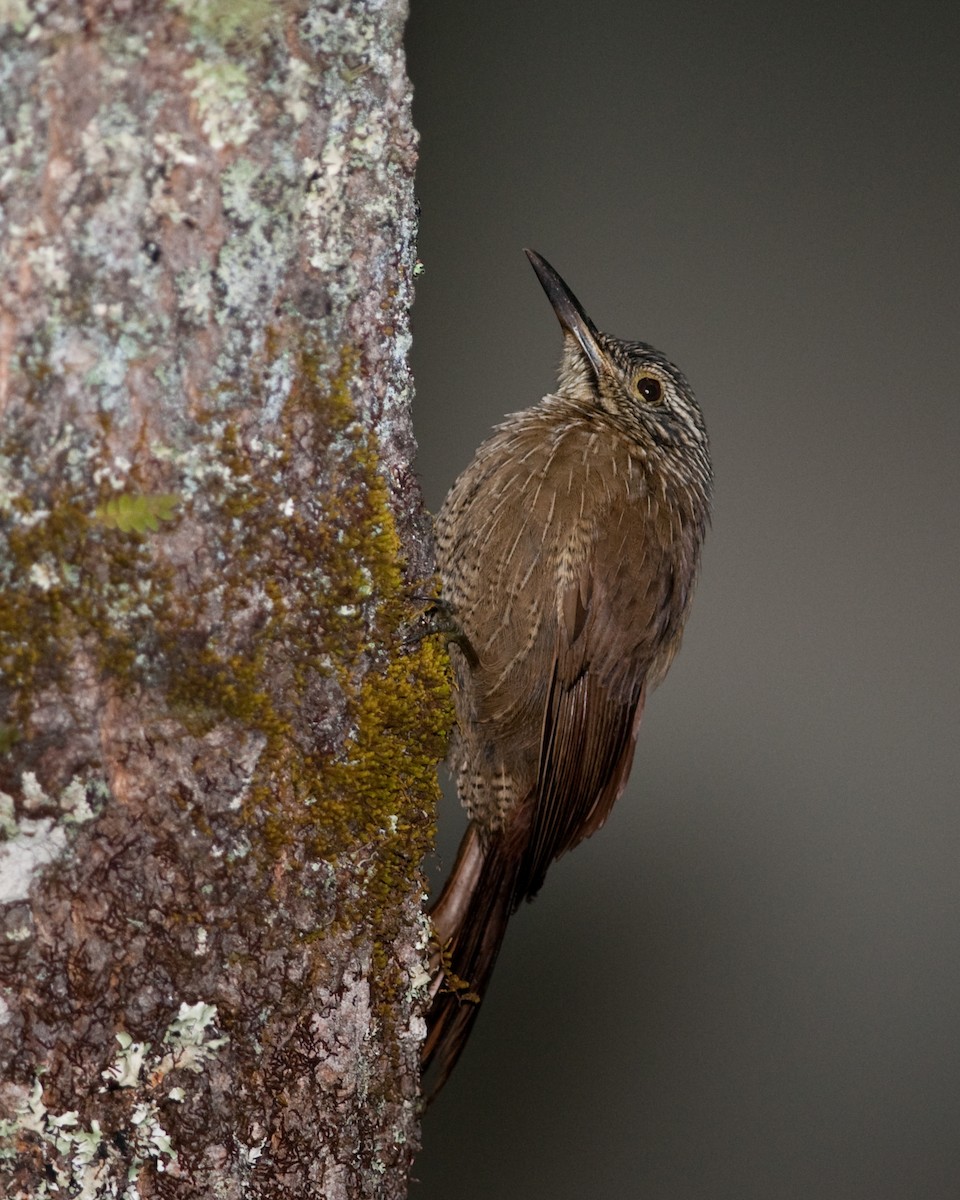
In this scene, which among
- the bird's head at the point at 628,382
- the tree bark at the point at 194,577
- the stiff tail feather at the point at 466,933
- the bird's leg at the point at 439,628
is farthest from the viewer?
the bird's head at the point at 628,382

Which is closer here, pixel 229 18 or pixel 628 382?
pixel 229 18

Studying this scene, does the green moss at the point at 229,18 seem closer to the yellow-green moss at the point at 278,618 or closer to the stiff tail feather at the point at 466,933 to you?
the yellow-green moss at the point at 278,618

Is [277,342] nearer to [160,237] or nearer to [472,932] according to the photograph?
[160,237]

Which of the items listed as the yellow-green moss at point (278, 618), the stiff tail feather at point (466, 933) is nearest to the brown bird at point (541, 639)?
the stiff tail feather at point (466, 933)

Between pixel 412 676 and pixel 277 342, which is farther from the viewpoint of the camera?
pixel 412 676

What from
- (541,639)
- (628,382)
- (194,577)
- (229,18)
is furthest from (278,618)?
(628,382)

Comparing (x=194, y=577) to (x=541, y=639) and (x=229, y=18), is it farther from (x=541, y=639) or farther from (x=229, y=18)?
(x=541, y=639)

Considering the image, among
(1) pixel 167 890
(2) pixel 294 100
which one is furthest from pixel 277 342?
(1) pixel 167 890
